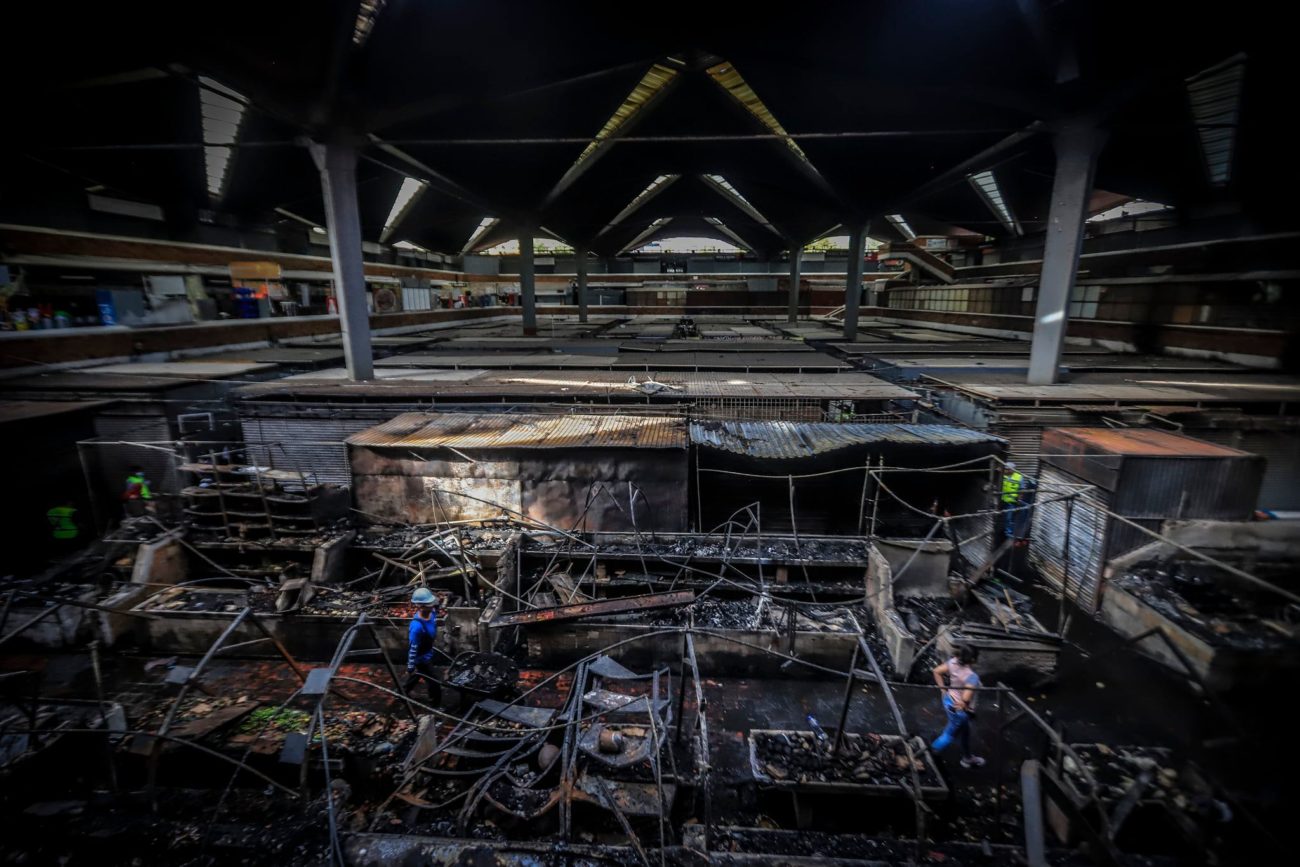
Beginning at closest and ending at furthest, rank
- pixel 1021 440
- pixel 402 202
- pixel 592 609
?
pixel 592 609 < pixel 1021 440 < pixel 402 202

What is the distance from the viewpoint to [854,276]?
24000mm

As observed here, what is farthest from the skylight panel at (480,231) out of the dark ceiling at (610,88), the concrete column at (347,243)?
the concrete column at (347,243)

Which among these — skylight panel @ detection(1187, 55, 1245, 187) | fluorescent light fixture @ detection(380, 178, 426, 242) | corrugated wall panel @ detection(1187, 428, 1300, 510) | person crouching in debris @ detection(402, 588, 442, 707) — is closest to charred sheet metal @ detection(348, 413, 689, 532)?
person crouching in debris @ detection(402, 588, 442, 707)

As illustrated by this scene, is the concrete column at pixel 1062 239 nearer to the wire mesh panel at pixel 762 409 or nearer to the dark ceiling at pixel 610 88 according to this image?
the dark ceiling at pixel 610 88

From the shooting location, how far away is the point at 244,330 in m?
18.9

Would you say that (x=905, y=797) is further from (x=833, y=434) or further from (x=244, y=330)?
(x=244, y=330)

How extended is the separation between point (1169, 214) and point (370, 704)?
26.9 m

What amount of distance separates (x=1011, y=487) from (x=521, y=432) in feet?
32.8

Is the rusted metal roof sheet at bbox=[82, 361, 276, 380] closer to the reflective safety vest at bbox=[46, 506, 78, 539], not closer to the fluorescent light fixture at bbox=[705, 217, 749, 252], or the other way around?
the reflective safety vest at bbox=[46, 506, 78, 539]

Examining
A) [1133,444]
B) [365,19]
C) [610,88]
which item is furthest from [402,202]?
[1133,444]

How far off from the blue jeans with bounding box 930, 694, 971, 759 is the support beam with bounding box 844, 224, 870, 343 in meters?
19.9

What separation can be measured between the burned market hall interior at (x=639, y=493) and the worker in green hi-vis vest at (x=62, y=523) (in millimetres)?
102

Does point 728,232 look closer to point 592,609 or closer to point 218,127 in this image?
point 218,127

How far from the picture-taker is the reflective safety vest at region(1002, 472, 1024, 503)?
9867 millimetres
